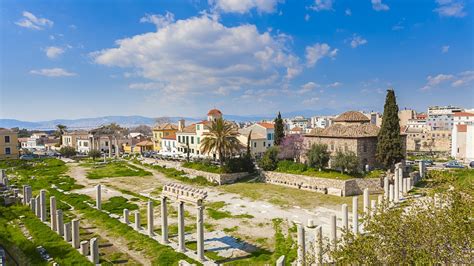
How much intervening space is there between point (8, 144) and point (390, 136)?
220 ft

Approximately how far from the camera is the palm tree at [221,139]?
127ft

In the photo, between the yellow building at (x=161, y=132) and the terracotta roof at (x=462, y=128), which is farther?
the yellow building at (x=161, y=132)

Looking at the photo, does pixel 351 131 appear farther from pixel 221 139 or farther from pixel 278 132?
pixel 221 139

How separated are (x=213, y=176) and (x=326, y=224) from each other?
20019 millimetres

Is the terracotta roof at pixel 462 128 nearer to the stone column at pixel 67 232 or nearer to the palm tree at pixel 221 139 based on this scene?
the palm tree at pixel 221 139

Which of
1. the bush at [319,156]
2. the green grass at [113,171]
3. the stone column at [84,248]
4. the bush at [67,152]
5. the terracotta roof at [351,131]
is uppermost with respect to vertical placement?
the terracotta roof at [351,131]

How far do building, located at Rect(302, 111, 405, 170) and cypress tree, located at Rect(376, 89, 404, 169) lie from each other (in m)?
2.90

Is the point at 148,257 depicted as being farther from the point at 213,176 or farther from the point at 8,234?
the point at 213,176

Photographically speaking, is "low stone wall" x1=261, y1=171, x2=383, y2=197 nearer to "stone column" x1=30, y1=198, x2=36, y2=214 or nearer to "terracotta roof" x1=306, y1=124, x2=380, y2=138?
"terracotta roof" x1=306, y1=124, x2=380, y2=138

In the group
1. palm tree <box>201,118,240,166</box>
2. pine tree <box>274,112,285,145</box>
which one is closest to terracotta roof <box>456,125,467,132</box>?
pine tree <box>274,112,285,145</box>

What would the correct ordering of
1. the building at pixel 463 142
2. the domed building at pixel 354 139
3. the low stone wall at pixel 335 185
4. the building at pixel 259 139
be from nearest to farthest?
the low stone wall at pixel 335 185, the domed building at pixel 354 139, the building at pixel 463 142, the building at pixel 259 139

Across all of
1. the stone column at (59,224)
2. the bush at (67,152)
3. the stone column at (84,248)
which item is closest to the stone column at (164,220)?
the stone column at (84,248)

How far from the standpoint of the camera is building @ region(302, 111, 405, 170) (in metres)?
38.8

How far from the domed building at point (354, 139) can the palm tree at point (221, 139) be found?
38.6 ft
